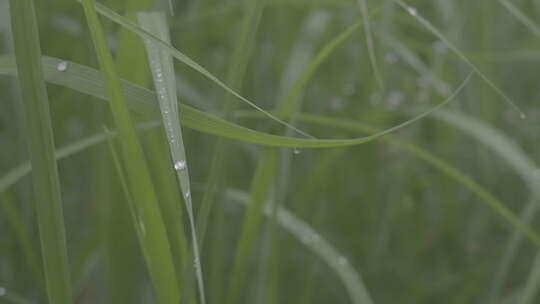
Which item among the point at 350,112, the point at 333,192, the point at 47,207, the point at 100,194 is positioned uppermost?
the point at 350,112

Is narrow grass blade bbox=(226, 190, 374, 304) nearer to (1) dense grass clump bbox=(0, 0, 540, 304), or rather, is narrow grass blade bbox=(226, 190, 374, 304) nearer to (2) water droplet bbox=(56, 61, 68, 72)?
(1) dense grass clump bbox=(0, 0, 540, 304)

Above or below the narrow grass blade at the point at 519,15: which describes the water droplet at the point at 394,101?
A: above

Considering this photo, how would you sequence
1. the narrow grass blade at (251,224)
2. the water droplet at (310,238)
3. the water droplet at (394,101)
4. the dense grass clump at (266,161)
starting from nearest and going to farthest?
the dense grass clump at (266,161) → the narrow grass blade at (251,224) → the water droplet at (310,238) → the water droplet at (394,101)

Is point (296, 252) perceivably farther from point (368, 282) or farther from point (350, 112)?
point (350, 112)

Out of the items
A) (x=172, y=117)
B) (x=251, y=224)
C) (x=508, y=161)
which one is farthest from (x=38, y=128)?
(x=508, y=161)

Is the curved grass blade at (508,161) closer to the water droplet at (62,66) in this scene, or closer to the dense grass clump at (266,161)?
the dense grass clump at (266,161)

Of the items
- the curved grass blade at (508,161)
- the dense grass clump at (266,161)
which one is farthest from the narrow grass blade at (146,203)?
the curved grass blade at (508,161)

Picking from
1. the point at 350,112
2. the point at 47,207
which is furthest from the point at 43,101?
the point at 350,112

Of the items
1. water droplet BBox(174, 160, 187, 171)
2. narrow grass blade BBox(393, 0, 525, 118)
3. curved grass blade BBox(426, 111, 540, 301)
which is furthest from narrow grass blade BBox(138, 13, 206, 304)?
curved grass blade BBox(426, 111, 540, 301)
